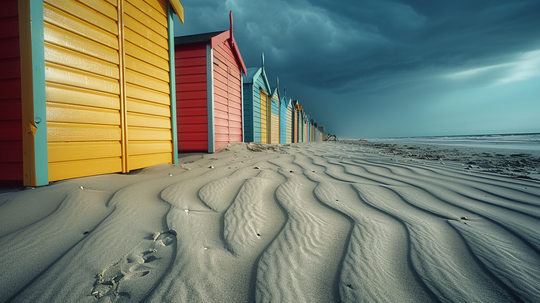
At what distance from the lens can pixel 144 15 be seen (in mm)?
2828

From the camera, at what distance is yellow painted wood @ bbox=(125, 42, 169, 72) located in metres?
2.60

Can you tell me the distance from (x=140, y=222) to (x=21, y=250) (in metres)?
0.46

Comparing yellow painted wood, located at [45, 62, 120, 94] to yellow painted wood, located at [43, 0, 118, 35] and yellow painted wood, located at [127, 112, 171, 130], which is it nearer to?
yellow painted wood, located at [127, 112, 171, 130]

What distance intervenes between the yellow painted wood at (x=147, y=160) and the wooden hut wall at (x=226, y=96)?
1.94 m

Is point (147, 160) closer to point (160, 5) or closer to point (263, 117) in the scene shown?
point (160, 5)

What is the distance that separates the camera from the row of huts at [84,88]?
1776mm

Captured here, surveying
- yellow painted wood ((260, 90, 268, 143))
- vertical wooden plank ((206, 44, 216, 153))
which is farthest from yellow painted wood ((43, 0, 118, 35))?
yellow painted wood ((260, 90, 268, 143))

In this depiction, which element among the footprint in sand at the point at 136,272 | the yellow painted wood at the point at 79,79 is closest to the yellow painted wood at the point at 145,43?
the yellow painted wood at the point at 79,79

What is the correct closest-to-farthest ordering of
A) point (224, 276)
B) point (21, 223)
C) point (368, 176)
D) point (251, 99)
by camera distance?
point (224, 276), point (21, 223), point (368, 176), point (251, 99)

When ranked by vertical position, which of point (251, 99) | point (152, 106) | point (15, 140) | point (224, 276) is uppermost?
point (251, 99)

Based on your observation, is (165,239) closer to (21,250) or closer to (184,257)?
(184,257)

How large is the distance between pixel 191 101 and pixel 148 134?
2288mm

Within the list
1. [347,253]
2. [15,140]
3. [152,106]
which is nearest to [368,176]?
[347,253]

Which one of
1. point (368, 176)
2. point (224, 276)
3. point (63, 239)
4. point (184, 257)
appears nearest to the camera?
point (224, 276)
